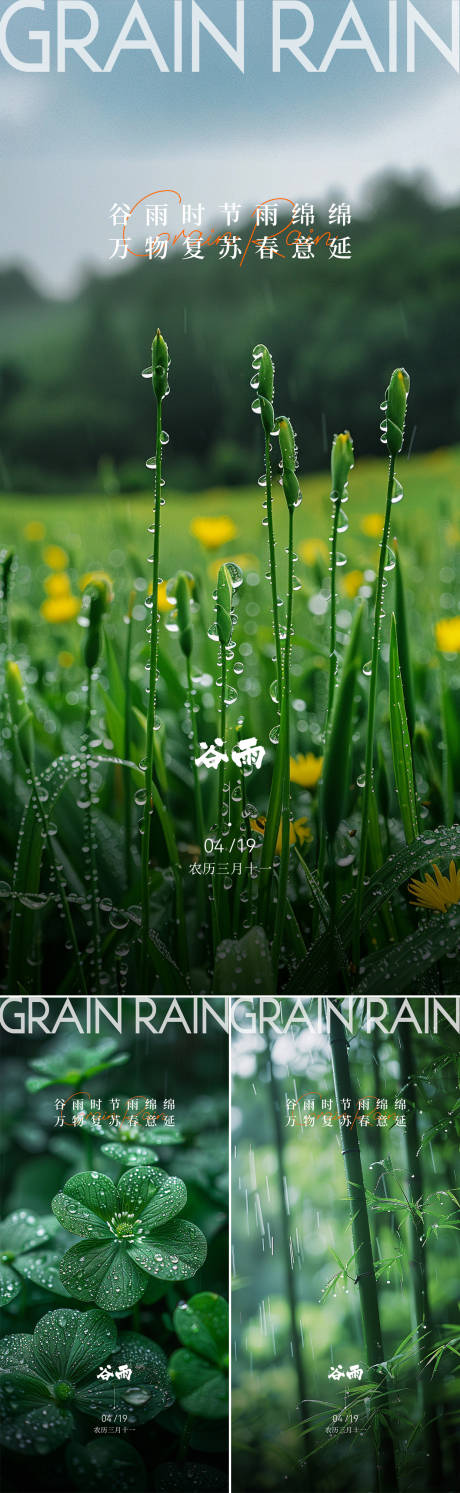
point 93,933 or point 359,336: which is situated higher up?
point 359,336

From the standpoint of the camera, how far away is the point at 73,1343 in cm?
84

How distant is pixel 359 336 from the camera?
35.2 inches

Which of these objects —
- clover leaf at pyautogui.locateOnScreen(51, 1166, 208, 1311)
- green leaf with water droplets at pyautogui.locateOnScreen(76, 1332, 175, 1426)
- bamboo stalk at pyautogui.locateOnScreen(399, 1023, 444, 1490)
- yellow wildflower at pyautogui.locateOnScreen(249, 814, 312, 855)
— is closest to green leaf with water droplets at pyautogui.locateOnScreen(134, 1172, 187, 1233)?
clover leaf at pyautogui.locateOnScreen(51, 1166, 208, 1311)

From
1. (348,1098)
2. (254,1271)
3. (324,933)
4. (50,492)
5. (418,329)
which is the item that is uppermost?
(418,329)

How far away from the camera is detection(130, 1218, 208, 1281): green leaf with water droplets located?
0.83 m

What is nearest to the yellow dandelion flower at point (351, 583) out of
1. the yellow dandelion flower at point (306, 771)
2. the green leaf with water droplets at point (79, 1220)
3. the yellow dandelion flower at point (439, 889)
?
the yellow dandelion flower at point (306, 771)

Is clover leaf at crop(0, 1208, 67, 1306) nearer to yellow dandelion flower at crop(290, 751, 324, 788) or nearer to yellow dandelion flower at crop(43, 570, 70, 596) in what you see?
yellow dandelion flower at crop(290, 751, 324, 788)

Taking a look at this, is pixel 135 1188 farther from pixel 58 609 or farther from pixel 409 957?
pixel 58 609

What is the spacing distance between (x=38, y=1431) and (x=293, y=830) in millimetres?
570

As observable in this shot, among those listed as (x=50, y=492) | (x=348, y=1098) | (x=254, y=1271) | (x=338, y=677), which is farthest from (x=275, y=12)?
(x=254, y=1271)

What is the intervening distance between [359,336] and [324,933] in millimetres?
553

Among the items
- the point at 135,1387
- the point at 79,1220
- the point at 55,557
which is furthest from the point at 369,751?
the point at 135,1387

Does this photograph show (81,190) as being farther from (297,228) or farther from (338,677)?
(338,677)

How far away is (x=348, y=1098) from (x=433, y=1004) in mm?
Result: 113
